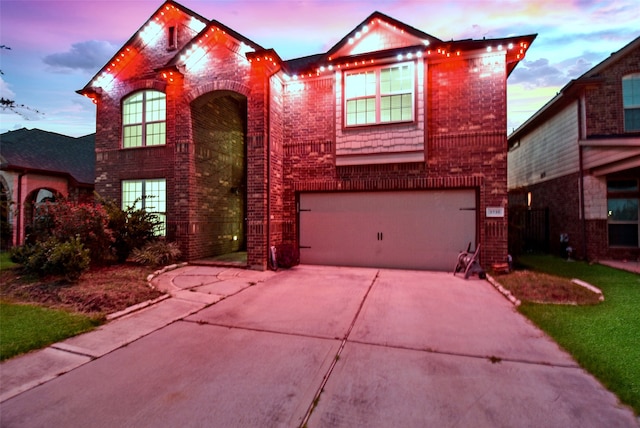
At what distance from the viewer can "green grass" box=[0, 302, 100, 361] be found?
339 centimetres

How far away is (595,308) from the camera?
4738 mm

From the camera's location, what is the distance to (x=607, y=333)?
149 inches

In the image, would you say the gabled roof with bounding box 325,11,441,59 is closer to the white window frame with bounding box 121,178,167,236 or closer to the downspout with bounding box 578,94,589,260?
the downspout with bounding box 578,94,589,260

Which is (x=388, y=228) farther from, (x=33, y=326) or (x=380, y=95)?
(x=33, y=326)

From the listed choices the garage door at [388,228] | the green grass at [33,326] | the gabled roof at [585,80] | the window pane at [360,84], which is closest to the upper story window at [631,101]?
the gabled roof at [585,80]

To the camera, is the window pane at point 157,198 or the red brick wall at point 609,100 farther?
the window pane at point 157,198

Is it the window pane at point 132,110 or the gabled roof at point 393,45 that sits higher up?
the gabled roof at point 393,45

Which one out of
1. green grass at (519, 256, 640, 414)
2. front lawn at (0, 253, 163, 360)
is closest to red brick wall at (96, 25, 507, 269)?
green grass at (519, 256, 640, 414)

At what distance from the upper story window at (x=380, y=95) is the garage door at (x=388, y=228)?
2169 mm

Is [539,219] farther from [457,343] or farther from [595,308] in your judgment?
[457,343]

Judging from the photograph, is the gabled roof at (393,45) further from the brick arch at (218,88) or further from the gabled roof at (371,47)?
the brick arch at (218,88)

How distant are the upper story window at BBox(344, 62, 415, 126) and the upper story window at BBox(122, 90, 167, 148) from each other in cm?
650

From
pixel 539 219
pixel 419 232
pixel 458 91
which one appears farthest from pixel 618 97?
pixel 419 232

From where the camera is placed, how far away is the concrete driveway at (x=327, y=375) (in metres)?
2.29
